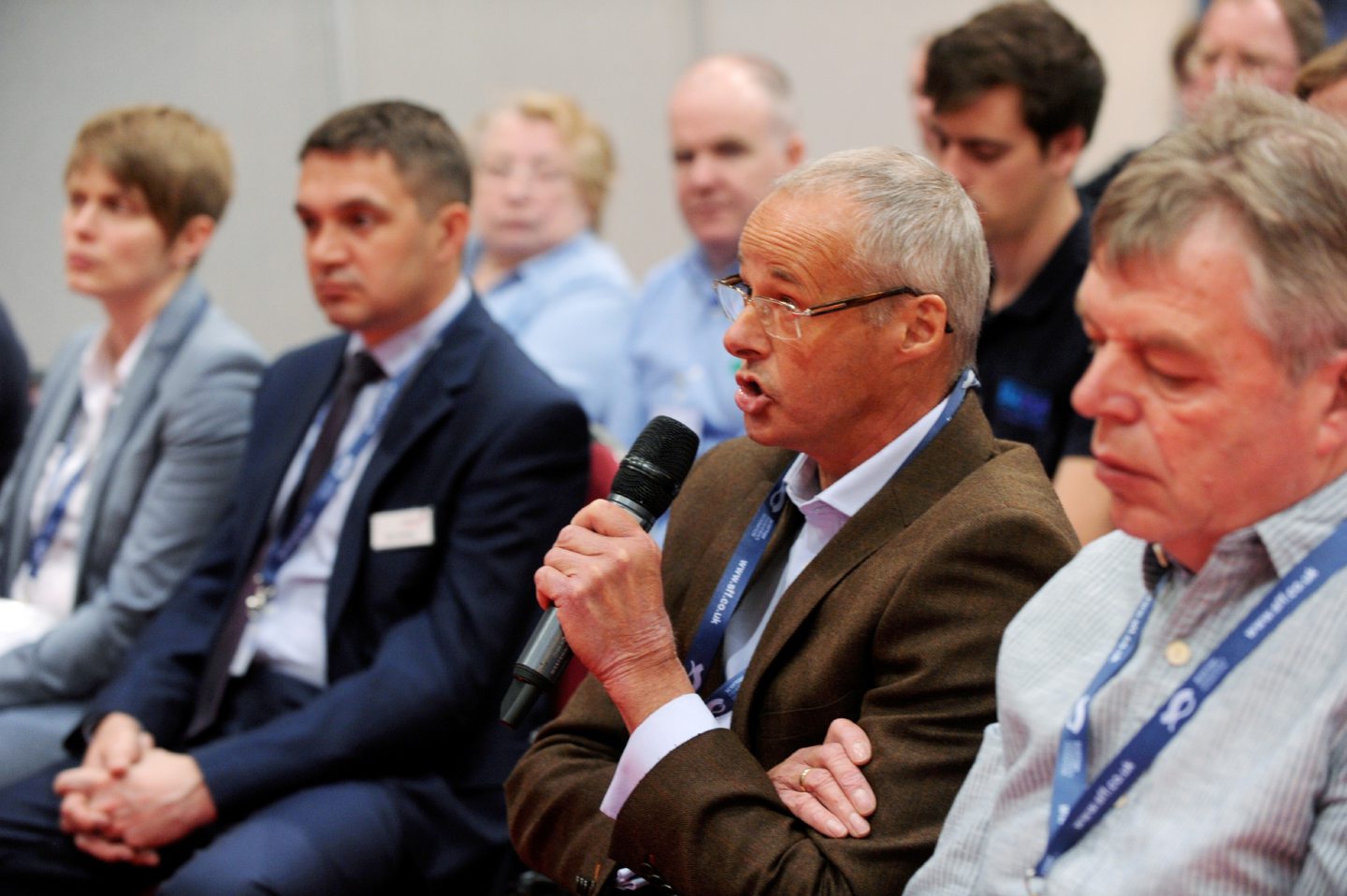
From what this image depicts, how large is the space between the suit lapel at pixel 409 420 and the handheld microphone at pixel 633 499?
2.90 ft

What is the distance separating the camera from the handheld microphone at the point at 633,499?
150 cm

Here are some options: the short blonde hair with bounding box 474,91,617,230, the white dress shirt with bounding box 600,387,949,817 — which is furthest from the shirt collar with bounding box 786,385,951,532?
the short blonde hair with bounding box 474,91,617,230

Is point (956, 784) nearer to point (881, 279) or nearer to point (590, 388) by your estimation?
point (881, 279)

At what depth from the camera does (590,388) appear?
151 inches

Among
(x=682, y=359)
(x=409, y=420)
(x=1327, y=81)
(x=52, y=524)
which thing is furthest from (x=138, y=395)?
(x=1327, y=81)

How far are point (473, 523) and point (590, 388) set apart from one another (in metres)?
1.53

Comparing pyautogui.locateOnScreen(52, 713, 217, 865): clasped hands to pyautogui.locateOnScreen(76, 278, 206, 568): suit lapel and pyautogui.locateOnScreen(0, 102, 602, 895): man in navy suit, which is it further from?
pyautogui.locateOnScreen(76, 278, 206, 568): suit lapel

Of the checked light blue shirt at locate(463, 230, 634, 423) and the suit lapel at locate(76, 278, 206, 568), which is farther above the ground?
the suit lapel at locate(76, 278, 206, 568)

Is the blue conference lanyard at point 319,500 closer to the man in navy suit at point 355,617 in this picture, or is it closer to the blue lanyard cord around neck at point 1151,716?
the man in navy suit at point 355,617

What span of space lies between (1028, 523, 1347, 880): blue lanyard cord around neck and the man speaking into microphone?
231mm

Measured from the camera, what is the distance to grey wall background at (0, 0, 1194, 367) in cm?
529

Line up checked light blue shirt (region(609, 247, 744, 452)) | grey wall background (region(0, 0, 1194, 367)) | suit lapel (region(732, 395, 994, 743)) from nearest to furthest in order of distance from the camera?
suit lapel (region(732, 395, 994, 743)) < checked light blue shirt (region(609, 247, 744, 452)) < grey wall background (region(0, 0, 1194, 367))

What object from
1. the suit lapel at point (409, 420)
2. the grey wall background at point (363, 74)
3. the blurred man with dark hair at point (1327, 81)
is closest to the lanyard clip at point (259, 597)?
the suit lapel at point (409, 420)

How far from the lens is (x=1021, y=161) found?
2.71m
